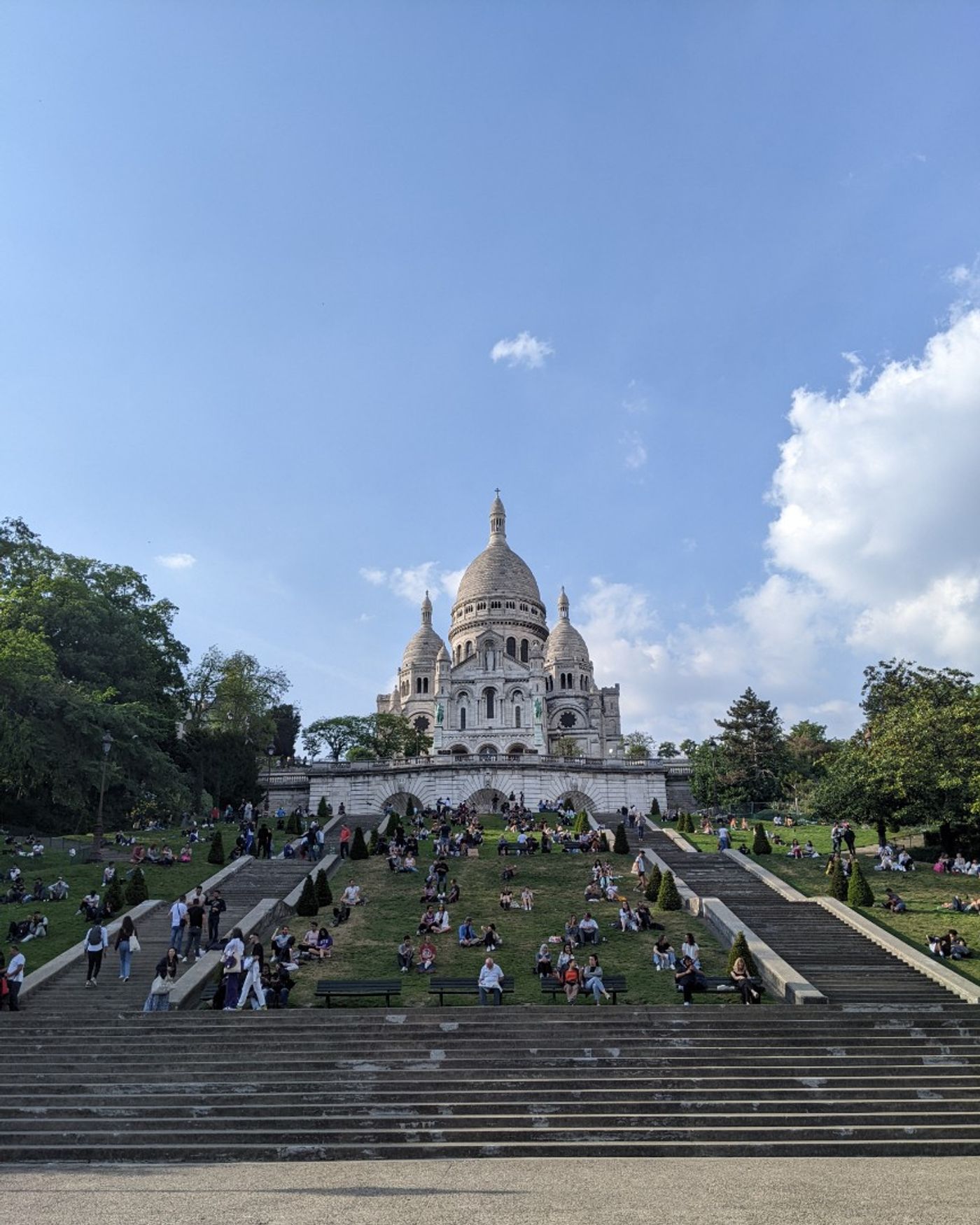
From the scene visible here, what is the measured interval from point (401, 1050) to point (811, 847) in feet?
80.5

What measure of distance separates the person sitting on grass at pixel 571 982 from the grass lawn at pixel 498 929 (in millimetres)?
327

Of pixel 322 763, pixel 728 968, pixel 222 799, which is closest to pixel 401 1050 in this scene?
pixel 728 968

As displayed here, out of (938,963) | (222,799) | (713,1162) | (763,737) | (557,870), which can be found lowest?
(713,1162)

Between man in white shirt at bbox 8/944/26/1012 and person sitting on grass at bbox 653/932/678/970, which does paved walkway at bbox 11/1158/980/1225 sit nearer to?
man in white shirt at bbox 8/944/26/1012

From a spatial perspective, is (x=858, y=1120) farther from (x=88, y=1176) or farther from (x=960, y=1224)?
(x=88, y=1176)

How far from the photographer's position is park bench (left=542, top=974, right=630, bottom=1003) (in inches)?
717

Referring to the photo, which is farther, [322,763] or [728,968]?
[322,763]

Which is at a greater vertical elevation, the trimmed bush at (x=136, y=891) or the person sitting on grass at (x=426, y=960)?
the trimmed bush at (x=136, y=891)

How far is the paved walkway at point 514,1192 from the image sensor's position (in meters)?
9.59

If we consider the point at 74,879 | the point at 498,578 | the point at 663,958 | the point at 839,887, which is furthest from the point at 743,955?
the point at 498,578

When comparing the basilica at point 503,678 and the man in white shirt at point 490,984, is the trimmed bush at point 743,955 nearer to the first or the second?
the man in white shirt at point 490,984

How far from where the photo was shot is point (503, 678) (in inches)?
3433

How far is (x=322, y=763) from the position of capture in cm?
5919

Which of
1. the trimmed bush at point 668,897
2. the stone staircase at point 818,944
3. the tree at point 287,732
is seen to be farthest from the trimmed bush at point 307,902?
the tree at point 287,732
